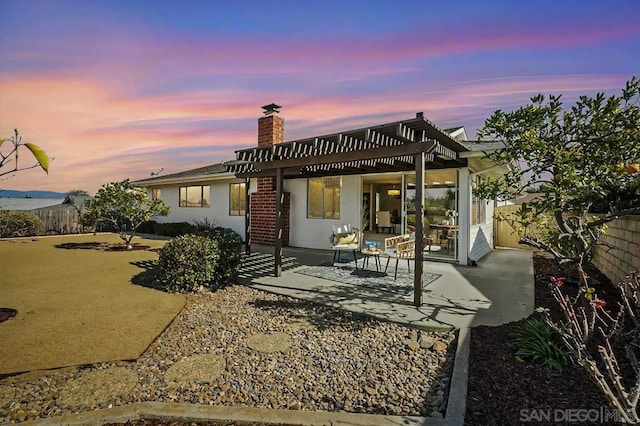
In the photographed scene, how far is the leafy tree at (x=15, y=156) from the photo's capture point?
9.18 ft

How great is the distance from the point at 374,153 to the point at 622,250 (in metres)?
5.11

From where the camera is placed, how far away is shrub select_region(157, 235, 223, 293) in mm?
6199

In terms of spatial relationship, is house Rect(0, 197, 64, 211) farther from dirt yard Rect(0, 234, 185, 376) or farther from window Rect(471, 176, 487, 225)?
window Rect(471, 176, 487, 225)

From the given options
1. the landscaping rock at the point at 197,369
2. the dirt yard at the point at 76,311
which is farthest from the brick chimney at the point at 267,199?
the landscaping rock at the point at 197,369

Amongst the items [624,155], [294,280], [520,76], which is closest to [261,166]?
[294,280]

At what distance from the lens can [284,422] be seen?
2461 mm

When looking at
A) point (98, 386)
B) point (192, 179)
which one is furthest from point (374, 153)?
point (192, 179)

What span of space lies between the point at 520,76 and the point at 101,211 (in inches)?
548

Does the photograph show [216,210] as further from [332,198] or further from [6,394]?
[6,394]

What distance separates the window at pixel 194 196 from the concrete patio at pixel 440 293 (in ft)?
24.9

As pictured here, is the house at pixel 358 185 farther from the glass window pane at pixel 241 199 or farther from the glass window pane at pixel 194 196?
the glass window pane at pixel 194 196

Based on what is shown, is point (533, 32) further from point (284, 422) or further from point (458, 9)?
point (284, 422)

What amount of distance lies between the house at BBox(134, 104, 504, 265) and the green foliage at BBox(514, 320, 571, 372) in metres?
2.31

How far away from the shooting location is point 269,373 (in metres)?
3.24
